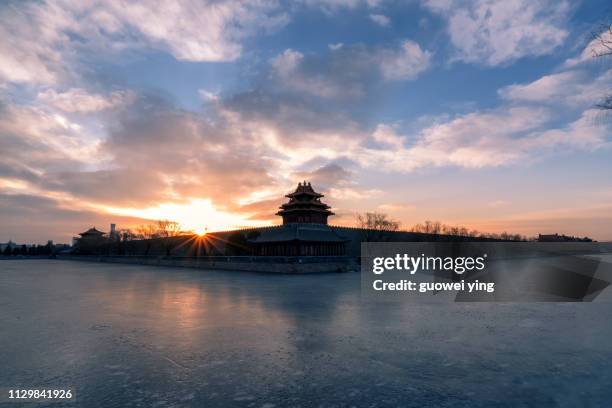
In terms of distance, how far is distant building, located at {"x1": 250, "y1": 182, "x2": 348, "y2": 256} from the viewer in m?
43.5

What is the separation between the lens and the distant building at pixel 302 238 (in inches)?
1711

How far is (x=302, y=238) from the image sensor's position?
4269 centimetres

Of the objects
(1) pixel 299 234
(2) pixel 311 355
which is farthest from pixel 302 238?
(2) pixel 311 355

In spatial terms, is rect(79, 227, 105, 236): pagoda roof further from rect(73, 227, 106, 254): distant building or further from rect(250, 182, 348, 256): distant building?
rect(250, 182, 348, 256): distant building

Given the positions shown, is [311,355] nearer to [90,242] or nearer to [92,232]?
[90,242]

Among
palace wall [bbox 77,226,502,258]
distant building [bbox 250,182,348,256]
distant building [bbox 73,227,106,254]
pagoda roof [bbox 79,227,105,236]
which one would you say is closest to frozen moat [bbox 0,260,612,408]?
distant building [bbox 250,182,348,256]

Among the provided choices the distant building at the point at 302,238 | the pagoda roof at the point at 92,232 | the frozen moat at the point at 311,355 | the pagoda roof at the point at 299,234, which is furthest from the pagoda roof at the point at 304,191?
the pagoda roof at the point at 92,232

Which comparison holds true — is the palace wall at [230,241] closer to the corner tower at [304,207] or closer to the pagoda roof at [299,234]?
the pagoda roof at [299,234]

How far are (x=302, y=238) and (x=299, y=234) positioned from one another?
46.0 inches

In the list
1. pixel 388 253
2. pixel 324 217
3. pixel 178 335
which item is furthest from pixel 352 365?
pixel 324 217

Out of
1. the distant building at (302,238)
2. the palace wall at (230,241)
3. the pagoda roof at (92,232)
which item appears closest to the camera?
the distant building at (302,238)

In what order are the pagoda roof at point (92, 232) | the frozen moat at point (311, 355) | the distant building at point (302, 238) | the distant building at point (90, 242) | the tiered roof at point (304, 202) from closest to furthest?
the frozen moat at point (311, 355) → the distant building at point (302, 238) → the tiered roof at point (304, 202) → the distant building at point (90, 242) → the pagoda roof at point (92, 232)

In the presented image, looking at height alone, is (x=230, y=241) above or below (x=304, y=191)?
below

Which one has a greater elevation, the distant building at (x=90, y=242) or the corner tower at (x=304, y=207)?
the corner tower at (x=304, y=207)
